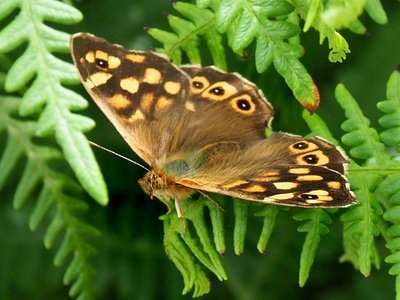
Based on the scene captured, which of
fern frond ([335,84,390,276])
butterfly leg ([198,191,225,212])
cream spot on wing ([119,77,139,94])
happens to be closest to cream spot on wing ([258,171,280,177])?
butterfly leg ([198,191,225,212])

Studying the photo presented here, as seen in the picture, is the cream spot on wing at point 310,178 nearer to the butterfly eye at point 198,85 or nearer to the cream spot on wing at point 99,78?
the butterfly eye at point 198,85

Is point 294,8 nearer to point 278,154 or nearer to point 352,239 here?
point 278,154

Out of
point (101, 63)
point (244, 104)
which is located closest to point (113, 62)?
point (101, 63)

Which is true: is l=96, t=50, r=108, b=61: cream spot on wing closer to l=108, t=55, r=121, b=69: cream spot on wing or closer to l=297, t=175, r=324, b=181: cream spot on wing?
l=108, t=55, r=121, b=69: cream spot on wing

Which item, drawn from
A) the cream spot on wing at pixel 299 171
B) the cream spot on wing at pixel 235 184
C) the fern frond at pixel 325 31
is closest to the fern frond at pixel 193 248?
the cream spot on wing at pixel 235 184

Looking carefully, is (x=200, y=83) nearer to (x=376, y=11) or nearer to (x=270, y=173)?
(x=270, y=173)

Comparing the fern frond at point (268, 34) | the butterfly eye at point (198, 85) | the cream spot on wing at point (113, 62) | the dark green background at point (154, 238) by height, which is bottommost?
the dark green background at point (154, 238)
